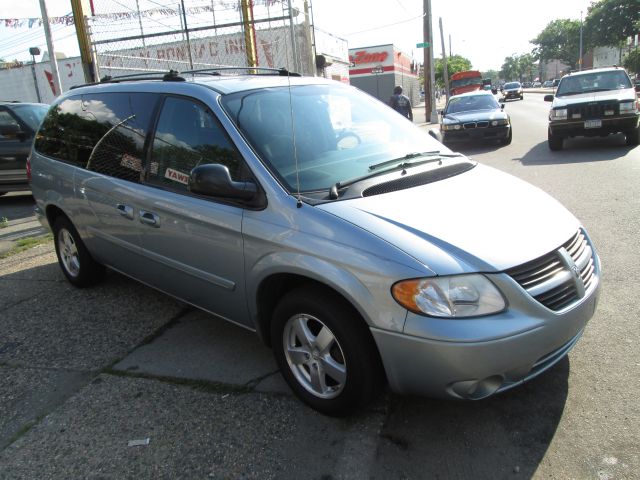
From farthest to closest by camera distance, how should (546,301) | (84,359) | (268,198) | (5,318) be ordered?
(5,318) < (84,359) < (268,198) < (546,301)

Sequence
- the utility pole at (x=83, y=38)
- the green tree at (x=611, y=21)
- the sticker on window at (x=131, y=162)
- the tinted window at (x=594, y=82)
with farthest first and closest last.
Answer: the green tree at (x=611, y=21) < the tinted window at (x=594, y=82) < the utility pole at (x=83, y=38) < the sticker on window at (x=131, y=162)

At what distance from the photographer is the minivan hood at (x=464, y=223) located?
2.36 m

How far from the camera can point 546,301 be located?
243 centimetres

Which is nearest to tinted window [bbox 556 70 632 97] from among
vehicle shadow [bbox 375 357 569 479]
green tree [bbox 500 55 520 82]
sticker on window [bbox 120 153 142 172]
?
vehicle shadow [bbox 375 357 569 479]

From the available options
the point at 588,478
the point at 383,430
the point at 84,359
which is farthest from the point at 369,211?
the point at 84,359

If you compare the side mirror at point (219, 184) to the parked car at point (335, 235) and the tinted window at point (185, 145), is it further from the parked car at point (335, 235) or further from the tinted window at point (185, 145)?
the tinted window at point (185, 145)

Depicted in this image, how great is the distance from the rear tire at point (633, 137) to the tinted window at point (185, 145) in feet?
34.9

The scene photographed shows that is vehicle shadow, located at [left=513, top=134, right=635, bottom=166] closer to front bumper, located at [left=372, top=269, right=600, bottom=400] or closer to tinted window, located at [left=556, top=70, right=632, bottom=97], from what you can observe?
tinted window, located at [left=556, top=70, right=632, bottom=97]

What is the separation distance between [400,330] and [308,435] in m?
0.84

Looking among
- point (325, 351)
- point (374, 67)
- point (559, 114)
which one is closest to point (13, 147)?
point (325, 351)

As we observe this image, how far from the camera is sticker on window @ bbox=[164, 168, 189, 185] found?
3.36m

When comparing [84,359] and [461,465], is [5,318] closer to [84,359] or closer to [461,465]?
[84,359]

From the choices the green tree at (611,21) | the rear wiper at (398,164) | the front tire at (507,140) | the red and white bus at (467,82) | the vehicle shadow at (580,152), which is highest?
the green tree at (611,21)

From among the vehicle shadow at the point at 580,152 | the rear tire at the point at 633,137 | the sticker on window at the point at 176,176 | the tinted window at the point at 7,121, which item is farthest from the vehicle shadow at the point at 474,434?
the rear tire at the point at 633,137
